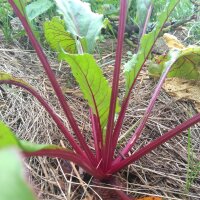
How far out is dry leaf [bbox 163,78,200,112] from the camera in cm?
125

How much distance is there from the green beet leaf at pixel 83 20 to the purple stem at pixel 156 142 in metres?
0.43

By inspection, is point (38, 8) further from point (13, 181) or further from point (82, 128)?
point (13, 181)

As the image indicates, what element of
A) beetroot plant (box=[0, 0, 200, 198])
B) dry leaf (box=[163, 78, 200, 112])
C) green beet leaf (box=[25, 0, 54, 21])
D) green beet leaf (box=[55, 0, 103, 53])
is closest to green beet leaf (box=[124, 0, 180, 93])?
beetroot plant (box=[0, 0, 200, 198])

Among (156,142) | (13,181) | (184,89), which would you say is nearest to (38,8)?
(184,89)

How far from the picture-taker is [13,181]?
0.19m

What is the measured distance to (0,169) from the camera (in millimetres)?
196

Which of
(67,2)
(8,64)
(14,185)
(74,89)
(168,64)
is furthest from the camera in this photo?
(8,64)

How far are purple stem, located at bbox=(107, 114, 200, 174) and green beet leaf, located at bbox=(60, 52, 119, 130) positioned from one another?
0.39 feet

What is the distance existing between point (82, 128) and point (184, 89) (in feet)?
1.36

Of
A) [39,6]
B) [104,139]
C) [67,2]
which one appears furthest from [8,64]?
[104,139]

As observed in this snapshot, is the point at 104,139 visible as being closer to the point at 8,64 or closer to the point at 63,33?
the point at 63,33

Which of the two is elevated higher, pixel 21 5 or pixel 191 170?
pixel 21 5

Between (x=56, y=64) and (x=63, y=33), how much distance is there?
0.94 ft

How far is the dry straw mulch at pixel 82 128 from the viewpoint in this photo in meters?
0.92
